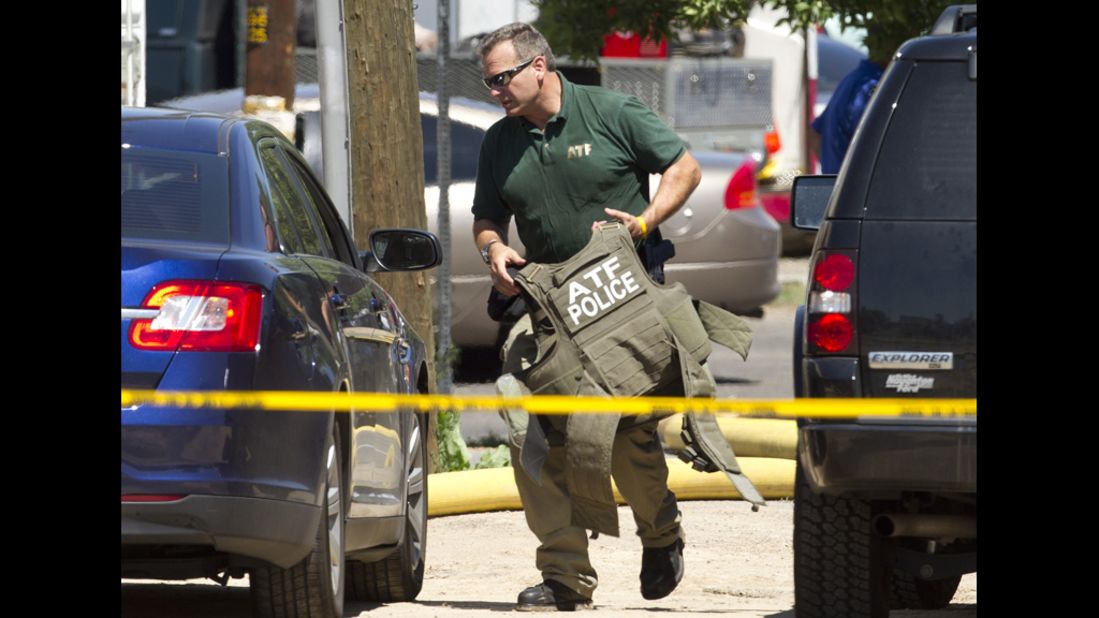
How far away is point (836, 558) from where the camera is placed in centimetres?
582

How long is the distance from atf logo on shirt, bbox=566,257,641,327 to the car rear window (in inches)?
52.5

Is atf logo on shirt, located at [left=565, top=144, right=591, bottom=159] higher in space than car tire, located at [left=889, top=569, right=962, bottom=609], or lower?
higher

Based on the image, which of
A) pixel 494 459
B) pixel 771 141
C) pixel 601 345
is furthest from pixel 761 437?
pixel 771 141

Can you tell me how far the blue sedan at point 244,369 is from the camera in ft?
17.0

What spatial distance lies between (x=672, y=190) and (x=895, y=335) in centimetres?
181

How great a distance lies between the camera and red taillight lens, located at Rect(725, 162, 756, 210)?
13164mm

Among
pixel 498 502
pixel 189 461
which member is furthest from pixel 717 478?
pixel 189 461

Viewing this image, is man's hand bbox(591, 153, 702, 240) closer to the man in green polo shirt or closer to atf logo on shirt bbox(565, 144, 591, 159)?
the man in green polo shirt

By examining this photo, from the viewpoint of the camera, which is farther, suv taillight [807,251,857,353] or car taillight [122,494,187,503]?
suv taillight [807,251,857,353]

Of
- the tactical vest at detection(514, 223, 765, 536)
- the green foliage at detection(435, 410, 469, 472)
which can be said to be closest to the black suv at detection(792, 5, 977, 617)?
the tactical vest at detection(514, 223, 765, 536)

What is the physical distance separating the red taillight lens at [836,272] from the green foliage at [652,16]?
18.7 feet

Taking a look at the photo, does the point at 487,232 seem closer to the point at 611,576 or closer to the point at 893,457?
the point at 611,576
